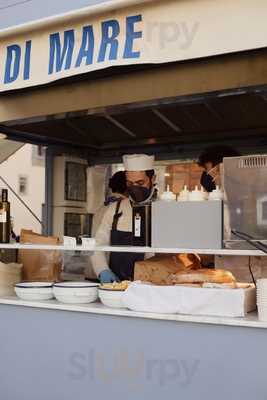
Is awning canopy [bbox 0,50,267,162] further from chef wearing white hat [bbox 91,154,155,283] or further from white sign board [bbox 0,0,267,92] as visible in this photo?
chef wearing white hat [bbox 91,154,155,283]

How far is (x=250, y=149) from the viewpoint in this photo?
13.4 ft

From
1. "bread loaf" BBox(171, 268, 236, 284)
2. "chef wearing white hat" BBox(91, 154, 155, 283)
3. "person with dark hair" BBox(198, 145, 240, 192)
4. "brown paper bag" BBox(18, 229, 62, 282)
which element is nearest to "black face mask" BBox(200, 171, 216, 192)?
"person with dark hair" BBox(198, 145, 240, 192)

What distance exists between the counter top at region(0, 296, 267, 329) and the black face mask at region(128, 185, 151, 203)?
1.97ft

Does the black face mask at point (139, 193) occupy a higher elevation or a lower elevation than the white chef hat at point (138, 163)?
lower

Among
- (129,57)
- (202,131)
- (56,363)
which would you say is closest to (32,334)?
(56,363)

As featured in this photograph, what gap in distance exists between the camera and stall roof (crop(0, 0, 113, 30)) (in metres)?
3.20

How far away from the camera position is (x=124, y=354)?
8.45 feet

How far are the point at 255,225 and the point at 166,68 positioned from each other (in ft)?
3.22

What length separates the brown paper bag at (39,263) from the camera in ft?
10.8

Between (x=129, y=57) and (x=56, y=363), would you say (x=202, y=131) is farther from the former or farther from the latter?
(x=56, y=363)

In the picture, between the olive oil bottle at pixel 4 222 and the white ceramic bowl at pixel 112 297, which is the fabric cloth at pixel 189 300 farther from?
the olive oil bottle at pixel 4 222

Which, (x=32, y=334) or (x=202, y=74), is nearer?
(x=202, y=74)

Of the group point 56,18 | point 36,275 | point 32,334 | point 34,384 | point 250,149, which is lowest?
point 34,384

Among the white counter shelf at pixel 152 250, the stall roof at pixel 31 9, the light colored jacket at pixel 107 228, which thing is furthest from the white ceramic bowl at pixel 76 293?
the stall roof at pixel 31 9
